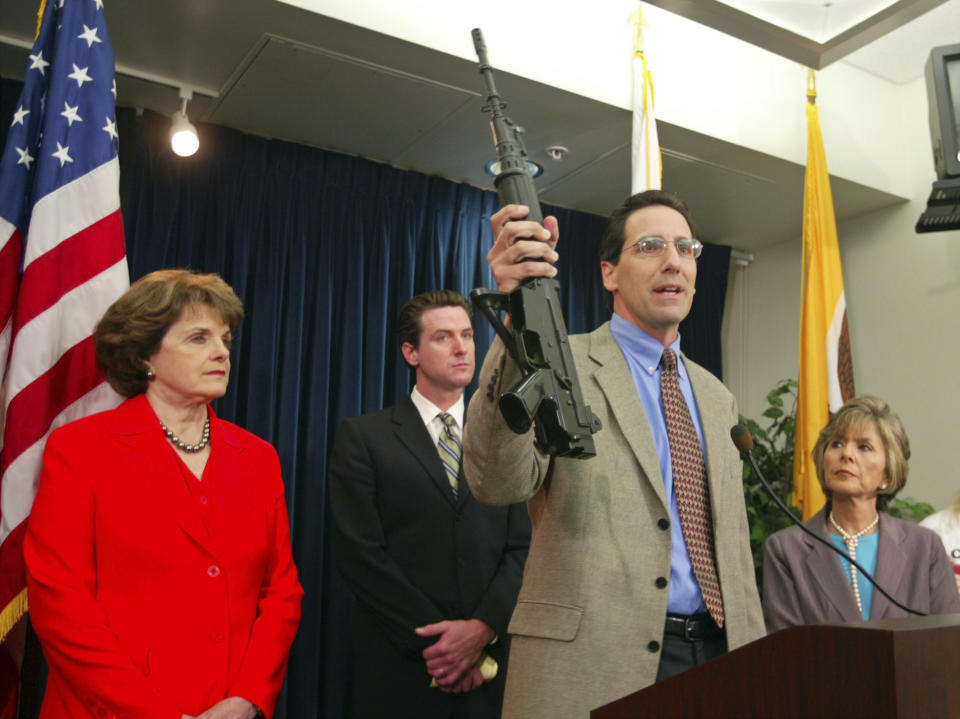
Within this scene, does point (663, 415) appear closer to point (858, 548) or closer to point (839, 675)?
point (839, 675)

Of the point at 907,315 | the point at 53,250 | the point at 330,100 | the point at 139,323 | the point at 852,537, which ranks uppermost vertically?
the point at 330,100

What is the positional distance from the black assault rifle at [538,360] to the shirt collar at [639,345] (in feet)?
1.42

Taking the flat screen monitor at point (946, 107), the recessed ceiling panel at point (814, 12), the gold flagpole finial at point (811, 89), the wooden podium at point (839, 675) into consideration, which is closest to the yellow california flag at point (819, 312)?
the gold flagpole finial at point (811, 89)

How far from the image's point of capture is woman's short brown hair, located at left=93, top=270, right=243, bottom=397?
7.45 feet

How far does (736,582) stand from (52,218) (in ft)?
6.64

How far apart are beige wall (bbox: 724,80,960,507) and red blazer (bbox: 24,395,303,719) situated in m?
3.39

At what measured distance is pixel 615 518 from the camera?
1583mm

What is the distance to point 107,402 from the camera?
2.40 m

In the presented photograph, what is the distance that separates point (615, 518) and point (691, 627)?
23 cm

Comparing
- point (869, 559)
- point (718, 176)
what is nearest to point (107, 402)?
point (869, 559)

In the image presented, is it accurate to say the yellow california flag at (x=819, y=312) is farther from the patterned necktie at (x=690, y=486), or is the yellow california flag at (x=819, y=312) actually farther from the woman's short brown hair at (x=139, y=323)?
the woman's short brown hair at (x=139, y=323)

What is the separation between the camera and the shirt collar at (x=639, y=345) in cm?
183

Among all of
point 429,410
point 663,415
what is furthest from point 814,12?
point 663,415

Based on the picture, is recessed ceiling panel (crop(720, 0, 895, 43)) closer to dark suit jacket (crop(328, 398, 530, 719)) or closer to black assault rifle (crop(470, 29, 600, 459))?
dark suit jacket (crop(328, 398, 530, 719))
